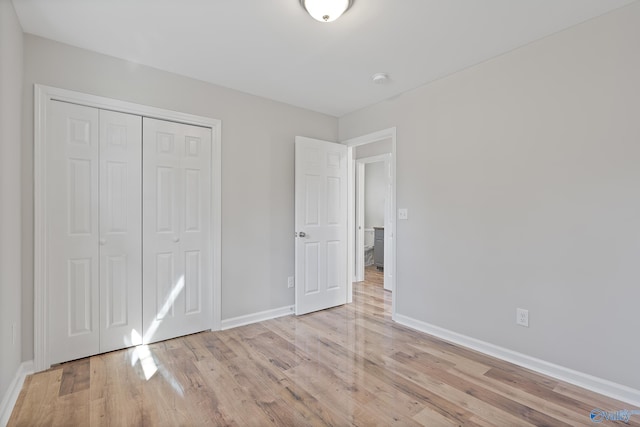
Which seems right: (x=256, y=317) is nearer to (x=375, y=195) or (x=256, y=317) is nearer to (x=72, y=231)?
(x=72, y=231)

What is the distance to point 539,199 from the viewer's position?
91.4 inches

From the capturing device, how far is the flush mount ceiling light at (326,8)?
1.86 meters

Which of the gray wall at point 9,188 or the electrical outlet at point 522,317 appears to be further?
the electrical outlet at point 522,317

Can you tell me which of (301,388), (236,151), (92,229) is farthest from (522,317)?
(92,229)

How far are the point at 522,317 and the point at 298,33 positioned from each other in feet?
8.88

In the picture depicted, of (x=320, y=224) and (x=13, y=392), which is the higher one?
(x=320, y=224)

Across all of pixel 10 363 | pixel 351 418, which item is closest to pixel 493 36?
pixel 351 418

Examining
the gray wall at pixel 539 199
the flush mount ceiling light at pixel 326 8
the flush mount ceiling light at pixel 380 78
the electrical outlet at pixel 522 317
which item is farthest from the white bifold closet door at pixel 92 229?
the electrical outlet at pixel 522 317

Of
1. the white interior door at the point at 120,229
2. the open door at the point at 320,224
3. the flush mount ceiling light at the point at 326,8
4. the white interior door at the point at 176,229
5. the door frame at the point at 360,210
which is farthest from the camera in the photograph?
the door frame at the point at 360,210

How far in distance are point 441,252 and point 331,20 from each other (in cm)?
215

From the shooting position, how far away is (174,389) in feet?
6.75

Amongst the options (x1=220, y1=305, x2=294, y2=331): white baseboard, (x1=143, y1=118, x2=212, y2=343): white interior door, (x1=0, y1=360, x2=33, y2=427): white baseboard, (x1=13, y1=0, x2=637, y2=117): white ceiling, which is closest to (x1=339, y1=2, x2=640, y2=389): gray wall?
(x1=13, y1=0, x2=637, y2=117): white ceiling

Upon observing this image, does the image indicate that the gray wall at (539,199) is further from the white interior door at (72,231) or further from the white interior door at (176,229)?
the white interior door at (72,231)

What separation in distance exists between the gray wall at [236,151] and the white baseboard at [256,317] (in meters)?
0.05
